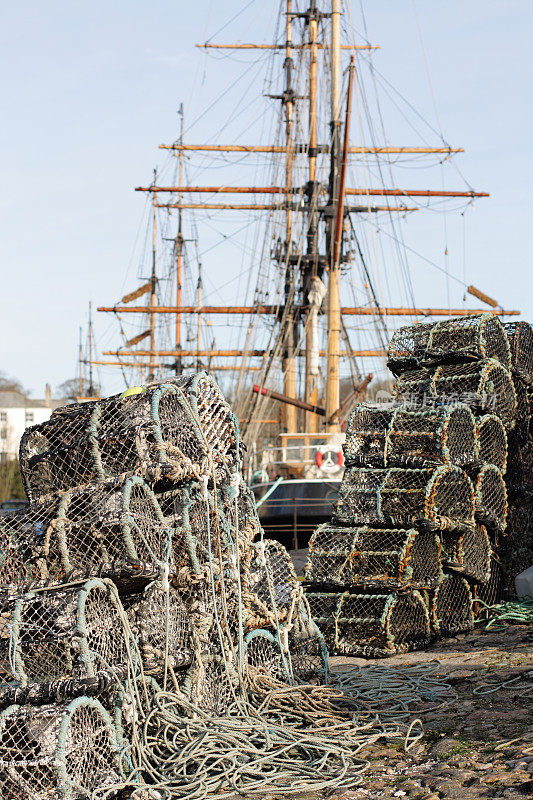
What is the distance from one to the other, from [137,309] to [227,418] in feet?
96.2

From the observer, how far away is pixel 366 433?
23.8 feet

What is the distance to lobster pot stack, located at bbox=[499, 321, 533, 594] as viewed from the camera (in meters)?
7.91

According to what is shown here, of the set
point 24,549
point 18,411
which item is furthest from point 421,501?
point 18,411

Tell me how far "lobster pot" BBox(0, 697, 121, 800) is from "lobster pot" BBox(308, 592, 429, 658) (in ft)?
10.4

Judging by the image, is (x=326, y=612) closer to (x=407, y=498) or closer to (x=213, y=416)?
(x=407, y=498)

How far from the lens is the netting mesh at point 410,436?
6887mm

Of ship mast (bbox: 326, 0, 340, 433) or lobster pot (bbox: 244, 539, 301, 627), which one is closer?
lobster pot (bbox: 244, 539, 301, 627)

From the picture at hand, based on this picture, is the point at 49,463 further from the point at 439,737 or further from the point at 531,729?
the point at 531,729

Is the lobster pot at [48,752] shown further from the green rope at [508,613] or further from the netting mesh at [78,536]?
the green rope at [508,613]

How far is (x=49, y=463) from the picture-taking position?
14.3ft

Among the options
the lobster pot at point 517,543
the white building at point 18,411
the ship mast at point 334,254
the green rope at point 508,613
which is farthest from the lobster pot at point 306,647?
the white building at point 18,411

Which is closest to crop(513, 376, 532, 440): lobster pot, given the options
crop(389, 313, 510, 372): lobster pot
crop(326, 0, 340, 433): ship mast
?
crop(389, 313, 510, 372): lobster pot

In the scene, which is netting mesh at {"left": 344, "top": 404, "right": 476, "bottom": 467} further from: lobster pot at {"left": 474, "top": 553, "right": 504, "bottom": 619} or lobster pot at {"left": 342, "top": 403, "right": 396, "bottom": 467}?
lobster pot at {"left": 474, "top": 553, "right": 504, "bottom": 619}

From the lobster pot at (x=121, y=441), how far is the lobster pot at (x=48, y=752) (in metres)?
1.11
